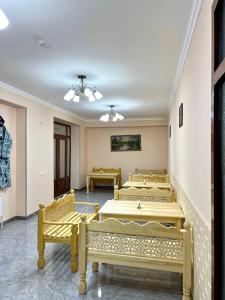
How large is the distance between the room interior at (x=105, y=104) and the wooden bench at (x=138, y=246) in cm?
2

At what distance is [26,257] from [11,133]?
2.50 metres

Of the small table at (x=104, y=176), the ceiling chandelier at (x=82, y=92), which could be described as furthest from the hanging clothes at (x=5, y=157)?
the small table at (x=104, y=176)

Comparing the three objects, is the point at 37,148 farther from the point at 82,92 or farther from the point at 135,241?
the point at 135,241

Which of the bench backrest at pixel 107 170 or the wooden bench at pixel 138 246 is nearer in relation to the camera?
the wooden bench at pixel 138 246

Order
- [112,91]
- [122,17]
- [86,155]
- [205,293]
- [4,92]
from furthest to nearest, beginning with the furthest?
1. [86,155]
2. [112,91]
3. [4,92]
4. [122,17]
5. [205,293]

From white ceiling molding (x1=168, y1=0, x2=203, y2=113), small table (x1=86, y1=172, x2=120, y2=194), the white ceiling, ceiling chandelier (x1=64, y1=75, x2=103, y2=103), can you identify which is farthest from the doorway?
white ceiling molding (x1=168, y1=0, x2=203, y2=113)

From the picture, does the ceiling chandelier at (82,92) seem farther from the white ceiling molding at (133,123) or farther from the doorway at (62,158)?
the white ceiling molding at (133,123)

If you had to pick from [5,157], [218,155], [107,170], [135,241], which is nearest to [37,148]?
[5,157]

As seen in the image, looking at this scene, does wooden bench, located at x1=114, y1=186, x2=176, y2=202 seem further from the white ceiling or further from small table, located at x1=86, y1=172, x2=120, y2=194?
small table, located at x1=86, y1=172, x2=120, y2=194

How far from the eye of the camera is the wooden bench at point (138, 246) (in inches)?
81.3

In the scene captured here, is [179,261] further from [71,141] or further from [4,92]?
[71,141]

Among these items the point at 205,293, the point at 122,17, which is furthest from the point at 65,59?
the point at 205,293

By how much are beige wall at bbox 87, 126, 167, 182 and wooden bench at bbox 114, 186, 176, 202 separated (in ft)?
15.1

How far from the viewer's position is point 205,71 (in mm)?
1673
